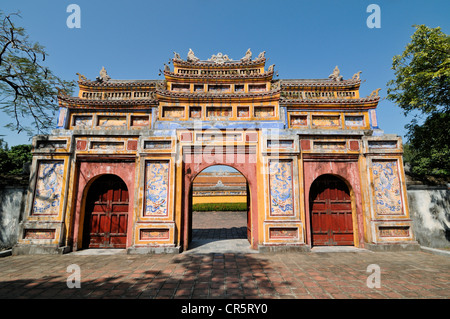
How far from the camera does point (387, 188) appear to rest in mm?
7449

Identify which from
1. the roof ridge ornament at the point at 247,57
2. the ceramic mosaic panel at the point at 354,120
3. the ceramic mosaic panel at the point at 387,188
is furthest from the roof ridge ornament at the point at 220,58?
the ceramic mosaic panel at the point at 387,188

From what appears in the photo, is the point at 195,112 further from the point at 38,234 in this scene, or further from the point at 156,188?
the point at 38,234

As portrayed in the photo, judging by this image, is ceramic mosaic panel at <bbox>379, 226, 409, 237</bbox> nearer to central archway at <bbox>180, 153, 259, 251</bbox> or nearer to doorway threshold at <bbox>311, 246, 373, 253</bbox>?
doorway threshold at <bbox>311, 246, 373, 253</bbox>

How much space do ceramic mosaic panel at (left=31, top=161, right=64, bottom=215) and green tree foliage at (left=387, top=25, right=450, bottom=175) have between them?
13.1 m

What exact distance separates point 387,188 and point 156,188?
827cm

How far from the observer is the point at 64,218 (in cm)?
710

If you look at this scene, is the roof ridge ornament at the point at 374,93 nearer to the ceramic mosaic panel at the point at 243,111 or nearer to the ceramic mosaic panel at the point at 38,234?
the ceramic mosaic panel at the point at 243,111

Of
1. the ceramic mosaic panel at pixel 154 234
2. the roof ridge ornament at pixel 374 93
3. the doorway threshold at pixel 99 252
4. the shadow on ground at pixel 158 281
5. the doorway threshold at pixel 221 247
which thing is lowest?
the doorway threshold at pixel 99 252

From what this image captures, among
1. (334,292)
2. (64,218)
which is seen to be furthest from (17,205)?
(334,292)

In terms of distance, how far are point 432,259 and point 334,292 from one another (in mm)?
4538

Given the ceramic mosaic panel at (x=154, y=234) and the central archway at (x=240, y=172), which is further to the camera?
the central archway at (x=240, y=172)

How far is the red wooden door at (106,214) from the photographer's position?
7582 millimetres

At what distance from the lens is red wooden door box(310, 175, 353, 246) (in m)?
7.65

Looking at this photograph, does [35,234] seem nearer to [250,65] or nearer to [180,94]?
[180,94]
